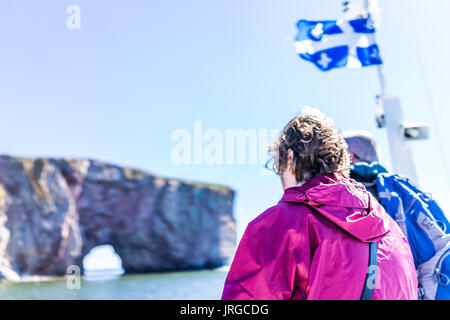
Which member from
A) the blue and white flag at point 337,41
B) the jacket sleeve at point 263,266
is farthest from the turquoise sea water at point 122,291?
the jacket sleeve at point 263,266

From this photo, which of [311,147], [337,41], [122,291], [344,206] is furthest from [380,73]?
[122,291]

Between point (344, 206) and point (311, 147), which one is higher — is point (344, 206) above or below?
below

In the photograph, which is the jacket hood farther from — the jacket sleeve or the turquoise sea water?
the turquoise sea water

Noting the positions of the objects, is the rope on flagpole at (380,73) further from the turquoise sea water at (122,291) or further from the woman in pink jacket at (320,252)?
the turquoise sea water at (122,291)

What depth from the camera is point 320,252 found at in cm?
124

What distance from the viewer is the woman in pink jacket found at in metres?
1.22

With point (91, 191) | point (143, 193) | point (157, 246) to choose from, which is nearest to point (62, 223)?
point (91, 191)

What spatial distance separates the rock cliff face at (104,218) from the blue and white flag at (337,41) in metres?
43.7

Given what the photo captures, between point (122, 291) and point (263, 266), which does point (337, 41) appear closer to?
point (263, 266)

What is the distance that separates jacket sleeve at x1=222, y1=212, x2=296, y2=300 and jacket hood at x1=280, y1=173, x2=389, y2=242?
0.14 meters

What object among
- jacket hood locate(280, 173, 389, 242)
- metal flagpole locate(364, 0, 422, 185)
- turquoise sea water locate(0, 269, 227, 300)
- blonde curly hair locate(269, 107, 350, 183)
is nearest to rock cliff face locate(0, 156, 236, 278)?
turquoise sea water locate(0, 269, 227, 300)

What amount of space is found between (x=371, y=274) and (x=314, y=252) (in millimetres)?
203

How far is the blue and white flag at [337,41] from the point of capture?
619cm
